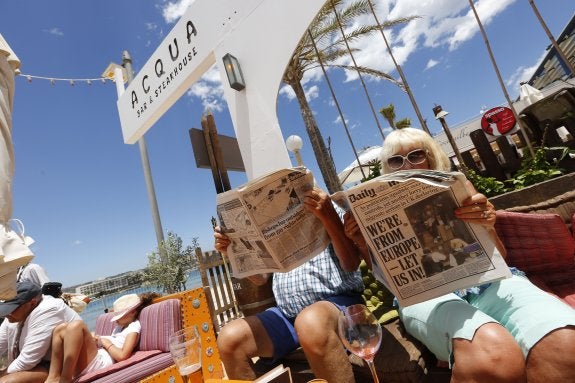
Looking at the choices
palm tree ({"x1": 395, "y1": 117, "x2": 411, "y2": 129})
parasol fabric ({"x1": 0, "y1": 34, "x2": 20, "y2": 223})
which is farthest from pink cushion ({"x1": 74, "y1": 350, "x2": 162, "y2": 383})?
palm tree ({"x1": 395, "y1": 117, "x2": 411, "y2": 129})

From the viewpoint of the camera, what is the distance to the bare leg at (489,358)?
0.85 m

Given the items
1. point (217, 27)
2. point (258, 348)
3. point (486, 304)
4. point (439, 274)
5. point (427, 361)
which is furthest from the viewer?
point (217, 27)

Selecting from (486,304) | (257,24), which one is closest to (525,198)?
(486,304)

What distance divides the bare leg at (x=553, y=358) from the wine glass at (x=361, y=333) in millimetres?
452

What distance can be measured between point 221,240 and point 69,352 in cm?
172

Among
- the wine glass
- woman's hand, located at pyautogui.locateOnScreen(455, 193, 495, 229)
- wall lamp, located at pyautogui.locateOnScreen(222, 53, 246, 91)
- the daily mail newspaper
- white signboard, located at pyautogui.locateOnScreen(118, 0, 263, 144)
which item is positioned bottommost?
the wine glass

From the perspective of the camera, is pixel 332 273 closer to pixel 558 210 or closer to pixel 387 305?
pixel 387 305

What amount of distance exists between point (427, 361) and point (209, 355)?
1860mm

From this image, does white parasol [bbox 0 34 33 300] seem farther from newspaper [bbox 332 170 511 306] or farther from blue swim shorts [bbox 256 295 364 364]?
newspaper [bbox 332 170 511 306]

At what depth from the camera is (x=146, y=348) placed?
101 inches

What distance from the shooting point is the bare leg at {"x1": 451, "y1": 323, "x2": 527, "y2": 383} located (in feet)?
2.79

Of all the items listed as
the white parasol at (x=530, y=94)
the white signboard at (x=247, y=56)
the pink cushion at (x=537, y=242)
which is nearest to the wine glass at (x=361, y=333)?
the pink cushion at (x=537, y=242)

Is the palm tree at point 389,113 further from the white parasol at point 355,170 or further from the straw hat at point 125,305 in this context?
the straw hat at point 125,305

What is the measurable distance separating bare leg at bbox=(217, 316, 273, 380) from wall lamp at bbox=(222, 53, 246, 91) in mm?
1723
